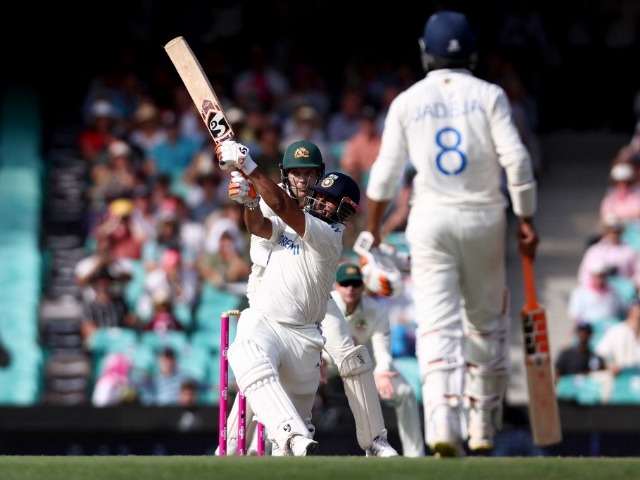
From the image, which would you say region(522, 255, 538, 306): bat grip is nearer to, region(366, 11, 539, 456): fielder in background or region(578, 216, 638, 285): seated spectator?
region(366, 11, 539, 456): fielder in background

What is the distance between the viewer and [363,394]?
7945 millimetres

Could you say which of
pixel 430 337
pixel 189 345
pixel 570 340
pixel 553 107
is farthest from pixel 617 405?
pixel 553 107

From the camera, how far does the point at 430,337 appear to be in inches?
302

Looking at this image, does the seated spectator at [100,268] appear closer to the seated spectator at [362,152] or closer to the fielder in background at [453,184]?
the seated spectator at [362,152]

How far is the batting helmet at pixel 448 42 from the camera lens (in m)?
7.91

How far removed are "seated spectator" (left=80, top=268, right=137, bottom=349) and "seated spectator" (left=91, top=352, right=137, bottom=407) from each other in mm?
426

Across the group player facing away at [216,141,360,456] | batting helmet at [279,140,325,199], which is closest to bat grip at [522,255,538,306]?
player facing away at [216,141,360,456]

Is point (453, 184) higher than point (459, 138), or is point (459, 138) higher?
point (459, 138)

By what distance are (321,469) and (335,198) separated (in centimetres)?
197

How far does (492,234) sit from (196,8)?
10.1 metres

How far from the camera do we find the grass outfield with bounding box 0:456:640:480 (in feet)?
20.1

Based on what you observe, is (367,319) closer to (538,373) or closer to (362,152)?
(538,373)

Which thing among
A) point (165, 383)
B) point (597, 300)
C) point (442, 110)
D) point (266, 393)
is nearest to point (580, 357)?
point (597, 300)

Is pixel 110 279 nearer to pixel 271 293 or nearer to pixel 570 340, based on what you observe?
pixel 570 340
